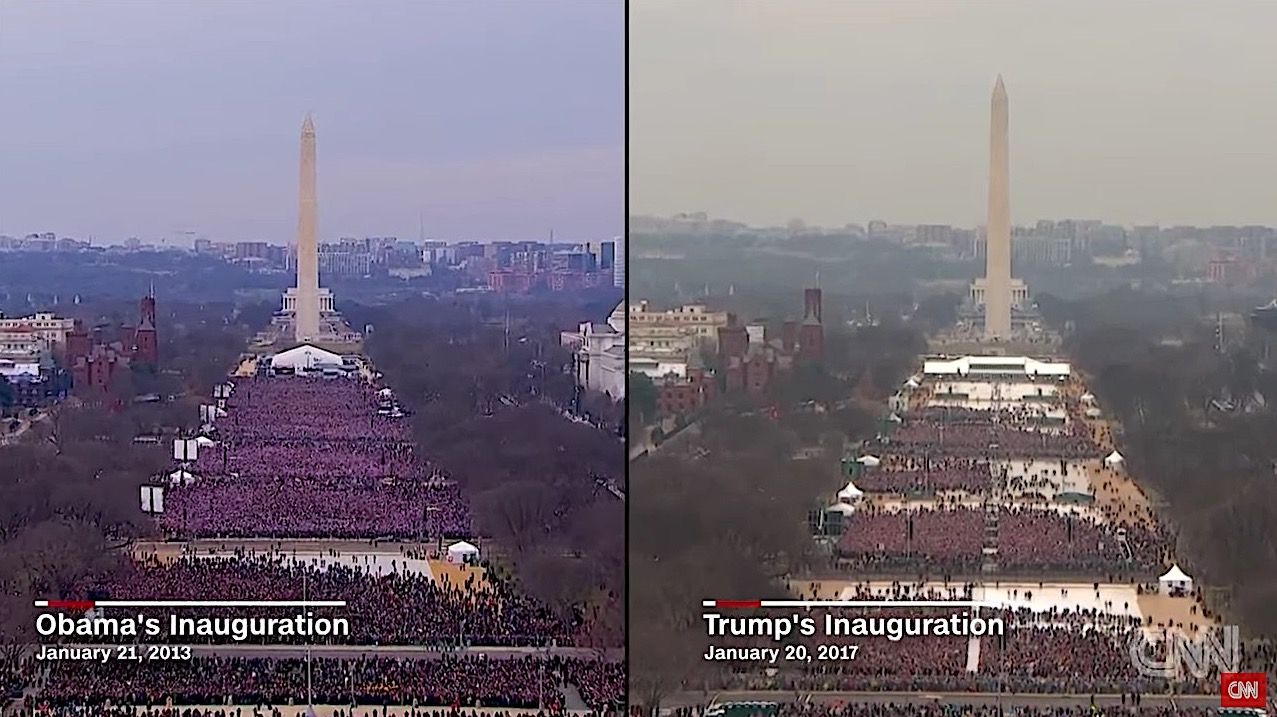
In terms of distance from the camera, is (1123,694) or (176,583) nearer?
(1123,694)

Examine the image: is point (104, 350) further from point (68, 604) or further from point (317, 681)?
point (317, 681)

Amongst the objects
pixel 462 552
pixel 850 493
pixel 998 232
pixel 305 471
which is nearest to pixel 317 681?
pixel 462 552

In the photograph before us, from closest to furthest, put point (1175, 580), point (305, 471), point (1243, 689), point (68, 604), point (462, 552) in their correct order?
1. point (1243, 689)
2. point (1175, 580)
3. point (68, 604)
4. point (462, 552)
5. point (305, 471)

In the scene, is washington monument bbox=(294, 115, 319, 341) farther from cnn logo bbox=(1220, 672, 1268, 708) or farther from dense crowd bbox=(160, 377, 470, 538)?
cnn logo bbox=(1220, 672, 1268, 708)

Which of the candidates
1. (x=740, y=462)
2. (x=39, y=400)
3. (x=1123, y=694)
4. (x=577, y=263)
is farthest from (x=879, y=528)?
(x=39, y=400)

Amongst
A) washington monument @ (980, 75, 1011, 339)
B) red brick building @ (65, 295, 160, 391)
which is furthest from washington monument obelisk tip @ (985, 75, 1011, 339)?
red brick building @ (65, 295, 160, 391)

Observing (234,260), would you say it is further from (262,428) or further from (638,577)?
(638,577)
